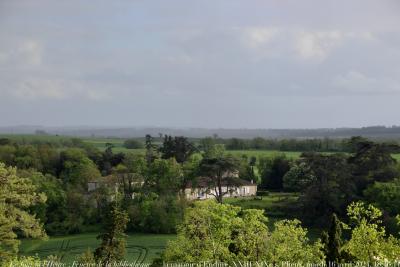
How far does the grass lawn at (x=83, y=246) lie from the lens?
46.1 m

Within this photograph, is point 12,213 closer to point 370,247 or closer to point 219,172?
point 370,247

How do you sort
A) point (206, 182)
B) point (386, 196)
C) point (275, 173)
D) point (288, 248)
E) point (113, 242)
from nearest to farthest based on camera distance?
point (288, 248), point (113, 242), point (386, 196), point (206, 182), point (275, 173)

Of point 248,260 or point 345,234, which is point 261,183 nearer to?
point 345,234

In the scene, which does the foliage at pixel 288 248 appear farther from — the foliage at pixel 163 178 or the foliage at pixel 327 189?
the foliage at pixel 163 178

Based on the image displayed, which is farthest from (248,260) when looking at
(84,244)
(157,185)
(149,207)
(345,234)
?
(157,185)

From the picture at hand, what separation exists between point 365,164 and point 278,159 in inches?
789

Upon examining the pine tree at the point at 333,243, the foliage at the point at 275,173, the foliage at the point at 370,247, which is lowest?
the foliage at the point at 275,173

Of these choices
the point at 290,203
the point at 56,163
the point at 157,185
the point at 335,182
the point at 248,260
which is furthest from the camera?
the point at 56,163

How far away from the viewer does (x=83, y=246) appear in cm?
5119

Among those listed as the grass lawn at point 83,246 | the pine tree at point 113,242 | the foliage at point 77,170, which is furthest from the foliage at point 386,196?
the pine tree at point 113,242

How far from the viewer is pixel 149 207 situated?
193 feet

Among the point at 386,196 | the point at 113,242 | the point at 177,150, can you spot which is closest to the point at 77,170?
the point at 177,150

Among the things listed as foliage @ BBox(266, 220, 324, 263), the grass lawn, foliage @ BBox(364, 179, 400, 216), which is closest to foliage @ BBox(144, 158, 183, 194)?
the grass lawn

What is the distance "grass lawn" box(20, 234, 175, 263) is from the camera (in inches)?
1814
